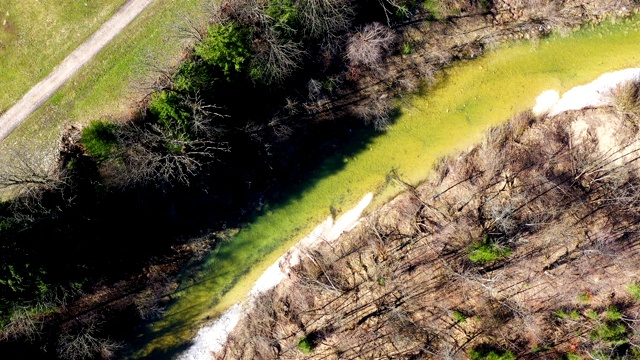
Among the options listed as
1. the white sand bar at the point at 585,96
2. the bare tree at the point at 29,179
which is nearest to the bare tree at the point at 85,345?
the bare tree at the point at 29,179

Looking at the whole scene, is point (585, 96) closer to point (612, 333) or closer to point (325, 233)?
point (612, 333)

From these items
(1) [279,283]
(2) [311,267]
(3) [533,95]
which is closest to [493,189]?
(3) [533,95]

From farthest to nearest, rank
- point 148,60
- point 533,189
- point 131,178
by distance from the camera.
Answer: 1. point 533,189
2. point 148,60
3. point 131,178

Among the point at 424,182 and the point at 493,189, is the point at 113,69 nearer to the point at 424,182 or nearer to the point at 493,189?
the point at 424,182

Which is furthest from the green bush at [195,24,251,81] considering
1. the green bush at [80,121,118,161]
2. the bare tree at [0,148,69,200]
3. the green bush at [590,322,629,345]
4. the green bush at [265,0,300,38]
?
the green bush at [590,322,629,345]

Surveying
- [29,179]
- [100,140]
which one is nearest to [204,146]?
[100,140]

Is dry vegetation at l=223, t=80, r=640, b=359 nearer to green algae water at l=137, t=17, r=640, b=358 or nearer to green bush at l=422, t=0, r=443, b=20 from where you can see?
green algae water at l=137, t=17, r=640, b=358
